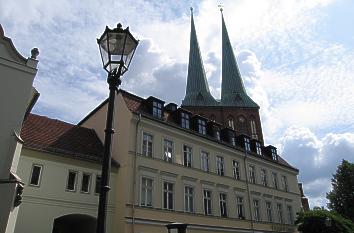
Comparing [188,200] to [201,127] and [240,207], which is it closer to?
[240,207]

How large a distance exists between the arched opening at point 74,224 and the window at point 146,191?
3208 mm

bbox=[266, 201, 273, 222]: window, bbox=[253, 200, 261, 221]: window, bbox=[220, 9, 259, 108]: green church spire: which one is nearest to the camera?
bbox=[253, 200, 261, 221]: window

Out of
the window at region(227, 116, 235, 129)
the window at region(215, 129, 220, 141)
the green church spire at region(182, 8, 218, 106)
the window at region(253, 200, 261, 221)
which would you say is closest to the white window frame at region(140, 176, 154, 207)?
the window at region(215, 129, 220, 141)

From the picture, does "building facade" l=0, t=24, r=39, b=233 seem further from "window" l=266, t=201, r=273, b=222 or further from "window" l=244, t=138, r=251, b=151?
"window" l=266, t=201, r=273, b=222

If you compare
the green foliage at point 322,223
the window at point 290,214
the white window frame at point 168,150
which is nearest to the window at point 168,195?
the white window frame at point 168,150

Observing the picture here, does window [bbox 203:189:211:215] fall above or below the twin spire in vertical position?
below

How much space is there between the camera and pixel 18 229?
17188 millimetres

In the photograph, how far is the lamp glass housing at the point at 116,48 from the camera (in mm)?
6574

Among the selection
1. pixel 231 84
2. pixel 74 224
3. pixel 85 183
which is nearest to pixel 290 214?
pixel 74 224

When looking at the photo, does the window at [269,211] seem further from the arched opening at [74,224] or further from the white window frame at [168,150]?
the arched opening at [74,224]

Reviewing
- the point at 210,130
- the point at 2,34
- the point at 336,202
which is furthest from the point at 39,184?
the point at 336,202

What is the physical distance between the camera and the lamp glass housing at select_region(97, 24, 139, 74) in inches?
259

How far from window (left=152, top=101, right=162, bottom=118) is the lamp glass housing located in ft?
60.8

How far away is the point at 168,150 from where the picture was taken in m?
24.8
